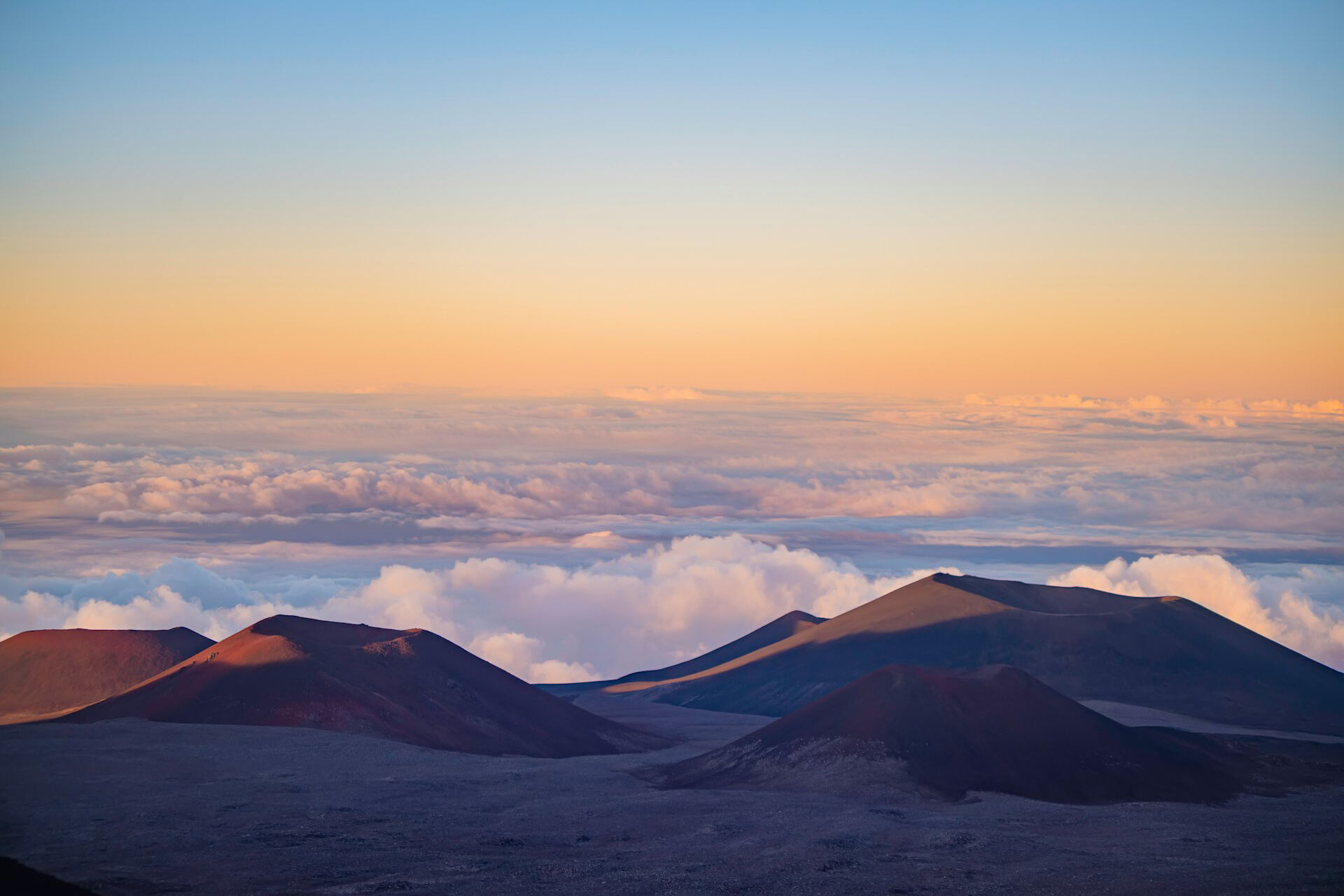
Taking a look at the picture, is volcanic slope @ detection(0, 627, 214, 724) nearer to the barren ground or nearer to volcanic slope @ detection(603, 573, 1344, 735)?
the barren ground

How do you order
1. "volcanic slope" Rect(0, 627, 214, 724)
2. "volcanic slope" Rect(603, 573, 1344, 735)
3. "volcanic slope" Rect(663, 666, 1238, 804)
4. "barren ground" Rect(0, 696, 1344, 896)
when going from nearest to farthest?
1. "barren ground" Rect(0, 696, 1344, 896)
2. "volcanic slope" Rect(663, 666, 1238, 804)
3. "volcanic slope" Rect(0, 627, 214, 724)
4. "volcanic slope" Rect(603, 573, 1344, 735)

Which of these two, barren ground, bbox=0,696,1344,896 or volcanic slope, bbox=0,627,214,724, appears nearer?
barren ground, bbox=0,696,1344,896

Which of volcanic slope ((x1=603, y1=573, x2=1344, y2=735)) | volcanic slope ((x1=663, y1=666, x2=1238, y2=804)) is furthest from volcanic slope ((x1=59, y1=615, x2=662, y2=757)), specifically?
volcanic slope ((x1=603, y1=573, x2=1344, y2=735))

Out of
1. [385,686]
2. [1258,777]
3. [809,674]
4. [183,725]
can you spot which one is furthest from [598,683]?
[1258,777]

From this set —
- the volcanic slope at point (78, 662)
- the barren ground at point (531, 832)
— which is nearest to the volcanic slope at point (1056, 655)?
the barren ground at point (531, 832)

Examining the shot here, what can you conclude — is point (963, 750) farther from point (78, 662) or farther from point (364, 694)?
point (78, 662)

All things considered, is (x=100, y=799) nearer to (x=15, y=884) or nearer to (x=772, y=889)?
(x=15, y=884)
